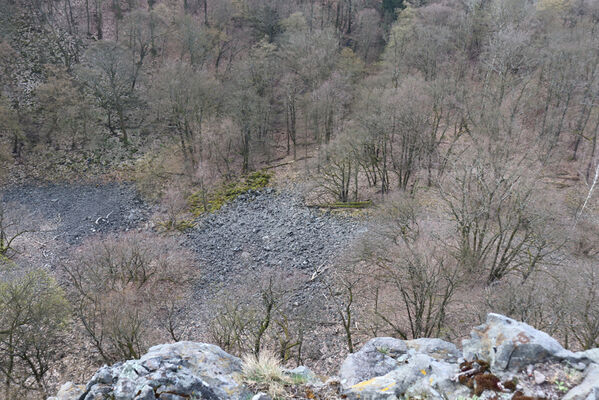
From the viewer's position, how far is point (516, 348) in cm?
811

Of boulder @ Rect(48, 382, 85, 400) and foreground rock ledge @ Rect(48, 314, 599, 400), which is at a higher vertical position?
foreground rock ledge @ Rect(48, 314, 599, 400)

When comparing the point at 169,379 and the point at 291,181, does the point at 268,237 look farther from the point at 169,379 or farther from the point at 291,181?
the point at 169,379

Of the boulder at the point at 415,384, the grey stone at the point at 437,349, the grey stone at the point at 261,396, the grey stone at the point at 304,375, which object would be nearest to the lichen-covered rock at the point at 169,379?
the grey stone at the point at 261,396

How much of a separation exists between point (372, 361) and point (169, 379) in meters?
5.05

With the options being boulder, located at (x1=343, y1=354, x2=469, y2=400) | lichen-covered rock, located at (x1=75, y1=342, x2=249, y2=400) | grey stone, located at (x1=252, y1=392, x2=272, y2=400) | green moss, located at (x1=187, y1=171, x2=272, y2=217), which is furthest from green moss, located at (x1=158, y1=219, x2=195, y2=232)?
boulder, located at (x1=343, y1=354, x2=469, y2=400)

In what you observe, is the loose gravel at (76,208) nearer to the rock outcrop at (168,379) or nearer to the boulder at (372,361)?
the rock outcrop at (168,379)

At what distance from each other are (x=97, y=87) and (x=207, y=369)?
140 feet

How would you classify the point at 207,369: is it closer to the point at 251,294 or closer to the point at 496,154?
the point at 251,294

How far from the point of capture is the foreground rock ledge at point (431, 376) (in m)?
7.63

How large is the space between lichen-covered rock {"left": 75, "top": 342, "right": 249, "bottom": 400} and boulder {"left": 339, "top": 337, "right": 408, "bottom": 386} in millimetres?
2595

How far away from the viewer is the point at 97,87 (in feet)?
142

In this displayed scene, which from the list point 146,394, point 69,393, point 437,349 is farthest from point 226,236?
point 146,394

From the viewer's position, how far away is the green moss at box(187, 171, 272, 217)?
1371 inches

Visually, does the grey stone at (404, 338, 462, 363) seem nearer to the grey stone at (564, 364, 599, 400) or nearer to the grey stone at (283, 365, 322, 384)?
the grey stone at (564, 364, 599, 400)
